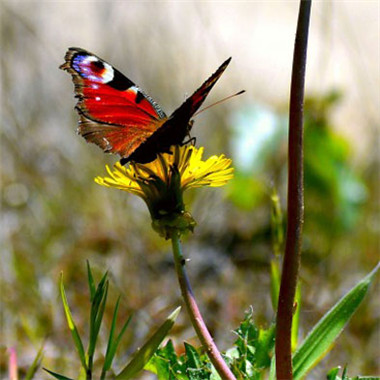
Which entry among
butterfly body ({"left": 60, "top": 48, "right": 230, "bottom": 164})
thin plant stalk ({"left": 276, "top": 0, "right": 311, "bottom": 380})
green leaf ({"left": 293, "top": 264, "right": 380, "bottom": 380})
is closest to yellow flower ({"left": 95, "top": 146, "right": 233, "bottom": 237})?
butterfly body ({"left": 60, "top": 48, "right": 230, "bottom": 164})

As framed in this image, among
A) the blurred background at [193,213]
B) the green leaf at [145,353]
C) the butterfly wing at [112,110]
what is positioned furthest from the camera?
the blurred background at [193,213]

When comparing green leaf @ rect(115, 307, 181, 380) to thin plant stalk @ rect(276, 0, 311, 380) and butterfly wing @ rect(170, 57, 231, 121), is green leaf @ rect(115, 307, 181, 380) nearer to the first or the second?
thin plant stalk @ rect(276, 0, 311, 380)

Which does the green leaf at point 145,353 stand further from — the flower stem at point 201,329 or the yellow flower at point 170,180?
the yellow flower at point 170,180

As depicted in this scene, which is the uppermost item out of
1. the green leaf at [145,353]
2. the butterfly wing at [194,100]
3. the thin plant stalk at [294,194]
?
the butterfly wing at [194,100]

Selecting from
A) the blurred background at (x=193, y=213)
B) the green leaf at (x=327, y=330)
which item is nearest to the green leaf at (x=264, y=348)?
the green leaf at (x=327, y=330)

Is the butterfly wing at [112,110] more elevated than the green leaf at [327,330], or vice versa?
the butterfly wing at [112,110]

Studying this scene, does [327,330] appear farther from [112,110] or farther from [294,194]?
[112,110]
